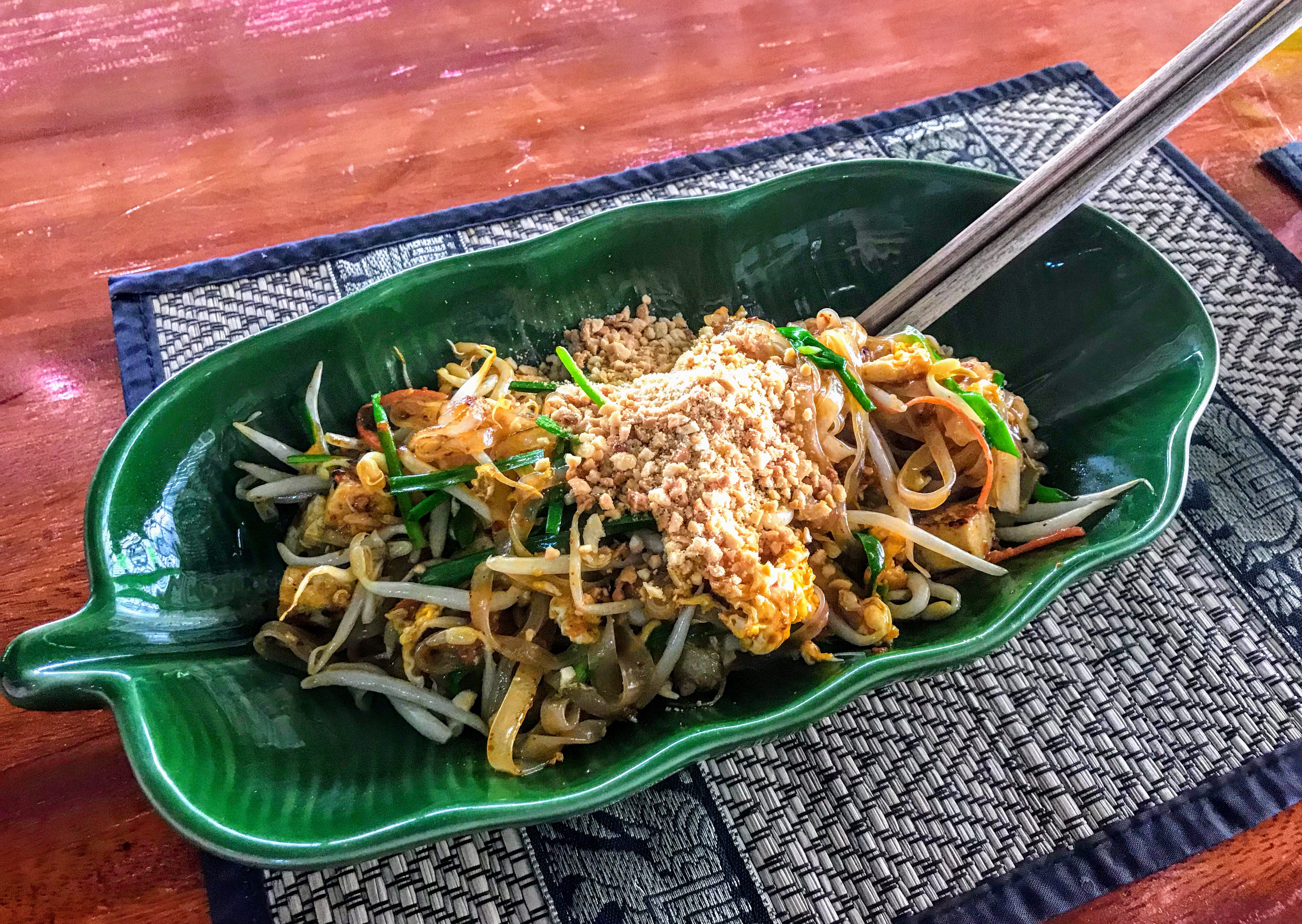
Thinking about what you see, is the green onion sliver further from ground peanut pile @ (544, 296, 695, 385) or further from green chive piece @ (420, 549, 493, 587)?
ground peanut pile @ (544, 296, 695, 385)

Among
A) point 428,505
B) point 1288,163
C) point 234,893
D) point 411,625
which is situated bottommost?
point 234,893

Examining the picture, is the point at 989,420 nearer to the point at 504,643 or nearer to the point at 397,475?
the point at 504,643

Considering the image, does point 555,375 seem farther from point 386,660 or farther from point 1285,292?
point 1285,292

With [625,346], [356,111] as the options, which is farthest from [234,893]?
[356,111]

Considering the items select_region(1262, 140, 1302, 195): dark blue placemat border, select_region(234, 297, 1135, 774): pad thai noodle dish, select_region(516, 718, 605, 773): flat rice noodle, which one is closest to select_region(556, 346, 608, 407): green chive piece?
select_region(234, 297, 1135, 774): pad thai noodle dish

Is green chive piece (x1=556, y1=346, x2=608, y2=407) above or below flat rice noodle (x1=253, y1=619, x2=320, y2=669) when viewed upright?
above

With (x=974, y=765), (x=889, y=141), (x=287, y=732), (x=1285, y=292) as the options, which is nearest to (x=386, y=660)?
(x=287, y=732)

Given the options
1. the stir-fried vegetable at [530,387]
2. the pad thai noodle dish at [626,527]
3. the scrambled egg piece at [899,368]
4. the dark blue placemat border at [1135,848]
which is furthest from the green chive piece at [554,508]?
the dark blue placemat border at [1135,848]

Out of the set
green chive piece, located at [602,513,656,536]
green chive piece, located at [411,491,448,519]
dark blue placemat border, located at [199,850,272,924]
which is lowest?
dark blue placemat border, located at [199,850,272,924]
